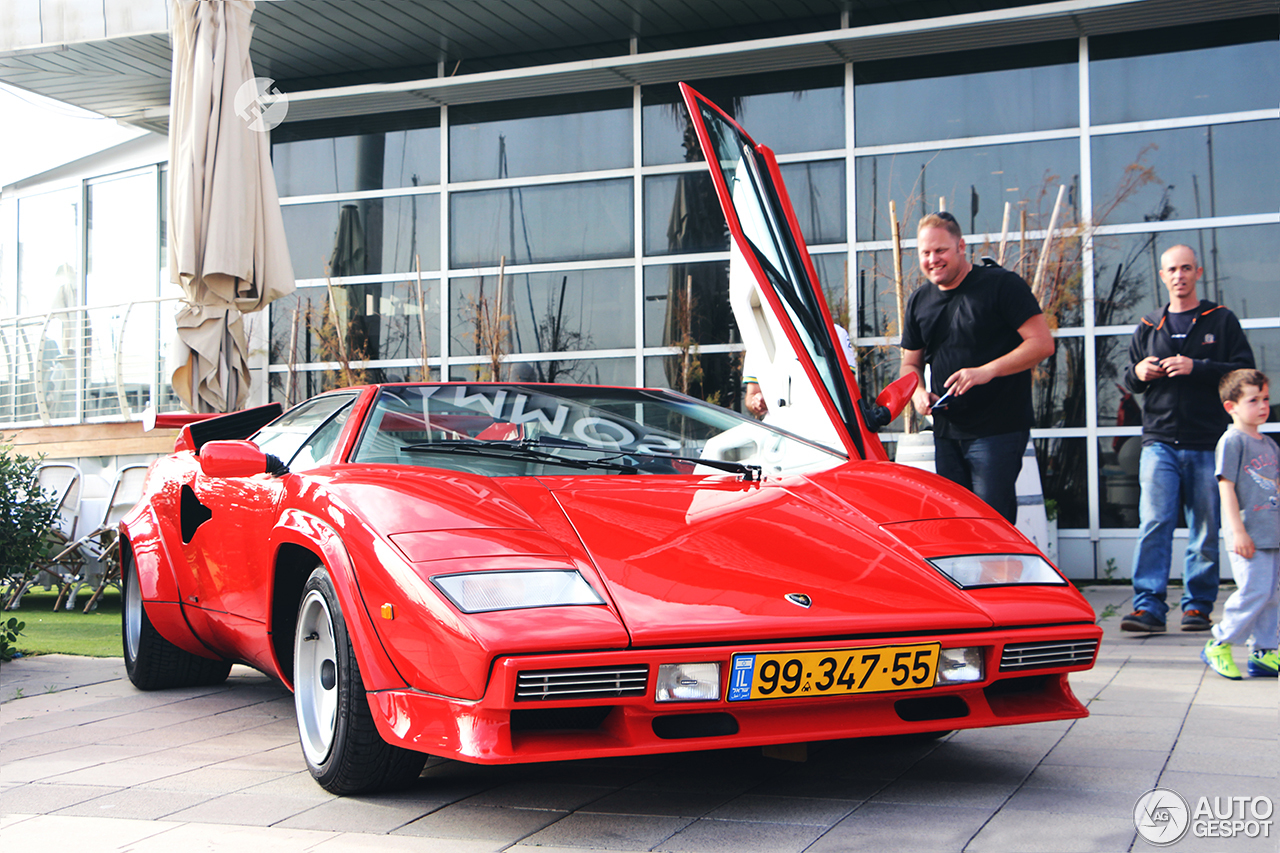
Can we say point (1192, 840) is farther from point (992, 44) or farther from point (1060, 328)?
point (992, 44)

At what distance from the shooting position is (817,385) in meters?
4.37

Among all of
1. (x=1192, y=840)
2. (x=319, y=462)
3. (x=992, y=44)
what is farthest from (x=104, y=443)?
(x=1192, y=840)

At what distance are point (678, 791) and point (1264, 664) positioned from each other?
2.62 meters

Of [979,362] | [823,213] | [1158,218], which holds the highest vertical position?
[823,213]

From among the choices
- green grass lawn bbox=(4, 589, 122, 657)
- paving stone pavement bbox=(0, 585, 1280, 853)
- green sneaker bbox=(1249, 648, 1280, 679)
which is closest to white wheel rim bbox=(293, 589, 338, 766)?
paving stone pavement bbox=(0, 585, 1280, 853)

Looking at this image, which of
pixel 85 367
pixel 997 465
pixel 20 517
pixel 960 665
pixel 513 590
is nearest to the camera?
pixel 513 590

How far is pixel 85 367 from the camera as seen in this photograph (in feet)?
36.8

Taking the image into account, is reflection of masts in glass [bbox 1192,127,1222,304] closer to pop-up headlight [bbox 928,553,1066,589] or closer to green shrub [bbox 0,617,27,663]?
pop-up headlight [bbox 928,553,1066,589]

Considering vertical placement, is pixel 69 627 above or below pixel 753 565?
below

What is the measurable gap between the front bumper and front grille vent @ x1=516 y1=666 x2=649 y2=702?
0.01 metres

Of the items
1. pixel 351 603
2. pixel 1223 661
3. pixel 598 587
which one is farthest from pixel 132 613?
pixel 1223 661

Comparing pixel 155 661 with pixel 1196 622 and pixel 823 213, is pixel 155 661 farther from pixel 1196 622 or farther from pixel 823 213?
pixel 823 213

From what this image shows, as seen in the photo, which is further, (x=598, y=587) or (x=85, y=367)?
(x=85, y=367)

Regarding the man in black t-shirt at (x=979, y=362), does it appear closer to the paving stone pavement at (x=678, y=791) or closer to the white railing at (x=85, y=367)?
the paving stone pavement at (x=678, y=791)
